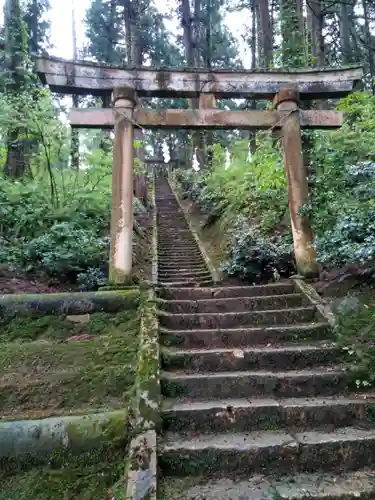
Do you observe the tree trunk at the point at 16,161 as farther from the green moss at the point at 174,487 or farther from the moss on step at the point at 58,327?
the green moss at the point at 174,487

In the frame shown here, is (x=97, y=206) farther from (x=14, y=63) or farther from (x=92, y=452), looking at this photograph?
(x=92, y=452)

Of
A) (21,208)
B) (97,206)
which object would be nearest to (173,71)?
(97,206)

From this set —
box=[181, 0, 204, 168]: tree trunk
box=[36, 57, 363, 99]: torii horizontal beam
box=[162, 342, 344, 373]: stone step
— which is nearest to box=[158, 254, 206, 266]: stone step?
box=[36, 57, 363, 99]: torii horizontal beam

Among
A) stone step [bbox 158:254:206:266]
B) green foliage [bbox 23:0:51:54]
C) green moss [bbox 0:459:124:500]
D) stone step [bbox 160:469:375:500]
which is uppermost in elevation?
green foliage [bbox 23:0:51:54]

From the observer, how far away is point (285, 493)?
109 inches

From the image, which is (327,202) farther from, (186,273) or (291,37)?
(291,37)

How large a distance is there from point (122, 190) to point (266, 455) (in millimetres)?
4630

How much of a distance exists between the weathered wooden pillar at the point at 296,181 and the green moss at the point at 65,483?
4.36 meters

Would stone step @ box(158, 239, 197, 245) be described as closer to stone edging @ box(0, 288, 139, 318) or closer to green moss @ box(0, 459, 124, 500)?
stone edging @ box(0, 288, 139, 318)

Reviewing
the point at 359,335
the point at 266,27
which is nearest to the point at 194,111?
the point at 359,335

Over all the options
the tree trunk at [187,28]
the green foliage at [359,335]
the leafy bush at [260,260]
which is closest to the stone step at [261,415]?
the green foliage at [359,335]

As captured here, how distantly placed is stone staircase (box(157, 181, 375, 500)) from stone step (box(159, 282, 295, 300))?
0.03 meters

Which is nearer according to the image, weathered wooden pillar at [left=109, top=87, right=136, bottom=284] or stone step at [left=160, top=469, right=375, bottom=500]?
stone step at [left=160, top=469, right=375, bottom=500]

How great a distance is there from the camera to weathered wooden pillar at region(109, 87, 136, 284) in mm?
6188
